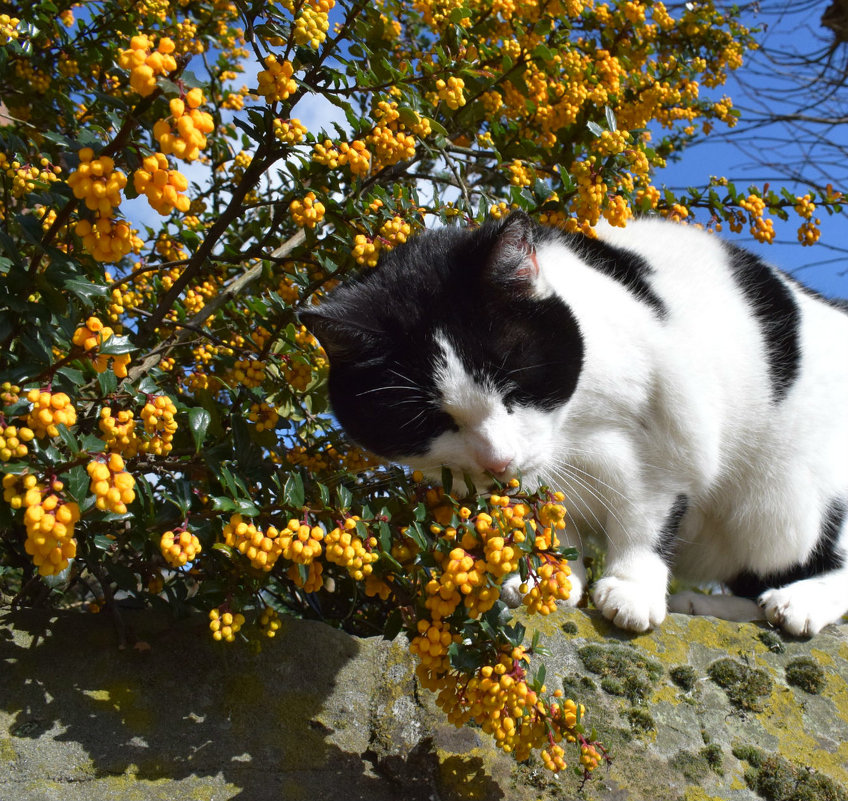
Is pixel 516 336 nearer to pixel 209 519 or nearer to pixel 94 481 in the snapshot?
pixel 209 519

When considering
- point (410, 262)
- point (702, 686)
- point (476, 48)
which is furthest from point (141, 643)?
point (476, 48)

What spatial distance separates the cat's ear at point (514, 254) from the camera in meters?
1.48

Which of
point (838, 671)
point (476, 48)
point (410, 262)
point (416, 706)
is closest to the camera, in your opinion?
point (416, 706)

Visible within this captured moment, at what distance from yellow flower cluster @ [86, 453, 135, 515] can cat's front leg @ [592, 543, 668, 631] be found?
1.10m

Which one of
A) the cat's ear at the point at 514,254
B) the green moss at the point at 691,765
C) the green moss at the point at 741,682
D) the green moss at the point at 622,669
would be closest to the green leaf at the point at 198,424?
the cat's ear at the point at 514,254

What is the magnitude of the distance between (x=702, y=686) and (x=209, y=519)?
1053mm

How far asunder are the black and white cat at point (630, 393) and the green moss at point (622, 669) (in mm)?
89

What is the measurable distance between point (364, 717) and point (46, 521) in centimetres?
78

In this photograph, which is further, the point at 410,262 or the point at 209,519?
the point at 410,262

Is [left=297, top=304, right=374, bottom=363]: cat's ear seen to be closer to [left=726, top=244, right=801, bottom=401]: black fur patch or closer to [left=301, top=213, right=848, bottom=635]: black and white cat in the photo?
[left=301, top=213, right=848, bottom=635]: black and white cat

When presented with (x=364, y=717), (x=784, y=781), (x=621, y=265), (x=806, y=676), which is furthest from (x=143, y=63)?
(x=806, y=676)

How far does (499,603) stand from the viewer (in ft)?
4.00

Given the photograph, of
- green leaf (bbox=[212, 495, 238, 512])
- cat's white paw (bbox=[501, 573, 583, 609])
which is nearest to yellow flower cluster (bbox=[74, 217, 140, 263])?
green leaf (bbox=[212, 495, 238, 512])

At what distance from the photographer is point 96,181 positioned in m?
0.84
